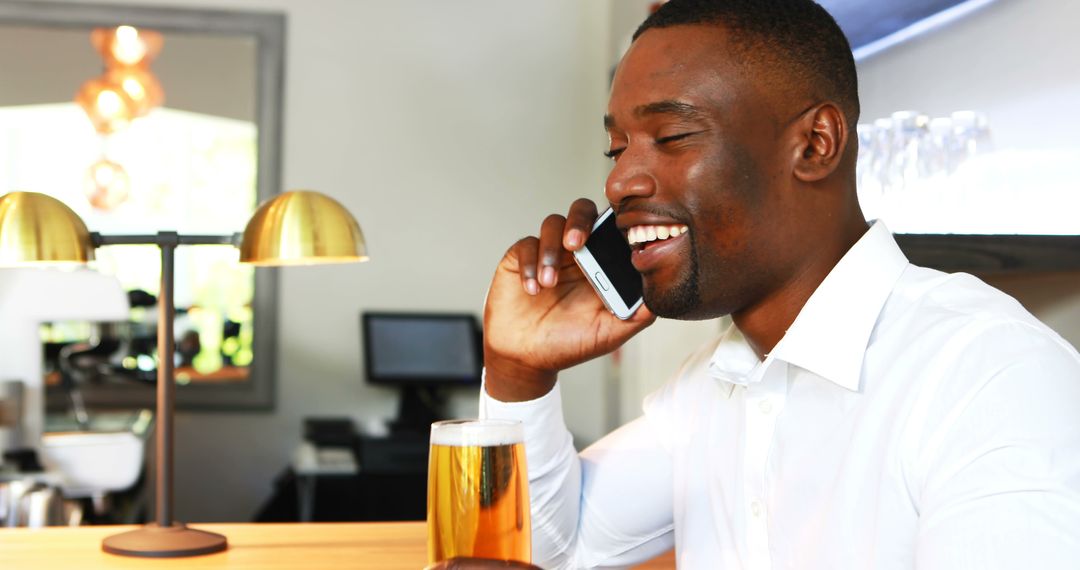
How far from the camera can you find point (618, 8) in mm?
4344

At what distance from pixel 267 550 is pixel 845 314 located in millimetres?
752

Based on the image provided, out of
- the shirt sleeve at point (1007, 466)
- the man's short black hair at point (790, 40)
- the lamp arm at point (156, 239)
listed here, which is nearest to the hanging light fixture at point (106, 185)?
the lamp arm at point (156, 239)

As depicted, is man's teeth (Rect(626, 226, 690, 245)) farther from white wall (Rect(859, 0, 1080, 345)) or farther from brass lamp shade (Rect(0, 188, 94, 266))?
brass lamp shade (Rect(0, 188, 94, 266))

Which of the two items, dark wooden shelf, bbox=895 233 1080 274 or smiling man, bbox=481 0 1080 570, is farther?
dark wooden shelf, bbox=895 233 1080 274

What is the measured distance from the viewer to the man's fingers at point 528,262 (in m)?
1.21

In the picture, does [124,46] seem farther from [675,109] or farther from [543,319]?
[675,109]

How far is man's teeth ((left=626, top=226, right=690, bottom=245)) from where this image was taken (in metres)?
1.09

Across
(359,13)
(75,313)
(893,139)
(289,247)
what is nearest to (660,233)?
(289,247)

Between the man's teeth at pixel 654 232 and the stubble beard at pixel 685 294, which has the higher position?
the man's teeth at pixel 654 232

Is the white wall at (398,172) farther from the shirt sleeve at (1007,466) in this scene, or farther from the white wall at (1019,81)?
the shirt sleeve at (1007,466)

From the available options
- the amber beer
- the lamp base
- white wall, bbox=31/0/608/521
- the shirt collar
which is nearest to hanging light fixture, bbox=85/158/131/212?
white wall, bbox=31/0/608/521

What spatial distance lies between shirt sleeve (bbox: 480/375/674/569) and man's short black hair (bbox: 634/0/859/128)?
0.40 metres

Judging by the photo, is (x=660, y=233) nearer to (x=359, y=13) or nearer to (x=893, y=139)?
(x=893, y=139)

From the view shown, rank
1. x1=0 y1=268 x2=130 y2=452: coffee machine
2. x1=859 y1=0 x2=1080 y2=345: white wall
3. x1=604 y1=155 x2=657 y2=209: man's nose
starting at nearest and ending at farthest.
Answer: x1=604 y1=155 x2=657 y2=209: man's nose < x1=859 y1=0 x2=1080 y2=345: white wall < x1=0 y1=268 x2=130 y2=452: coffee machine
